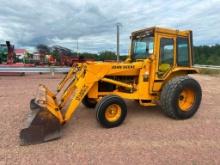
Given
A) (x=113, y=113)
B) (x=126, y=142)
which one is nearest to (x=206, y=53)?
(x=113, y=113)

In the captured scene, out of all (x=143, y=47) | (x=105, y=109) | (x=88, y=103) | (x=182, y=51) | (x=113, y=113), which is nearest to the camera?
(x=105, y=109)

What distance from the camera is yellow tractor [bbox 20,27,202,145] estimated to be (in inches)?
217

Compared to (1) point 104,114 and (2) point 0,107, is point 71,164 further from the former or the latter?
(2) point 0,107

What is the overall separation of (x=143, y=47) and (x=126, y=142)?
9.97 ft

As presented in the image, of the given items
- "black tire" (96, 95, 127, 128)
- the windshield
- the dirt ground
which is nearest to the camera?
the dirt ground

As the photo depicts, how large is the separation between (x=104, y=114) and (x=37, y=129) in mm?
1465

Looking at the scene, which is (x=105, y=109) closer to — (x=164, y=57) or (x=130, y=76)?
(x=130, y=76)

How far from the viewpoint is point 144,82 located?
6.18 meters

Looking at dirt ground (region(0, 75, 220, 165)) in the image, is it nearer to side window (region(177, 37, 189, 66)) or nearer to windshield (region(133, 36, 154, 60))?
side window (region(177, 37, 189, 66))

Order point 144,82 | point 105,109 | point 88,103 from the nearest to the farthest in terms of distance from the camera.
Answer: point 105,109
point 144,82
point 88,103

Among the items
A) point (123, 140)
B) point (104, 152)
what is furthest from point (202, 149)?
point (104, 152)

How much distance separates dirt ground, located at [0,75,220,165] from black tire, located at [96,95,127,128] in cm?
15

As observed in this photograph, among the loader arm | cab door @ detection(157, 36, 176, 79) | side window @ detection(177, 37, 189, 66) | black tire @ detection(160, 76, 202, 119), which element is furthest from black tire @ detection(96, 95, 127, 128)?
side window @ detection(177, 37, 189, 66)

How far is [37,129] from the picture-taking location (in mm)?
4578
